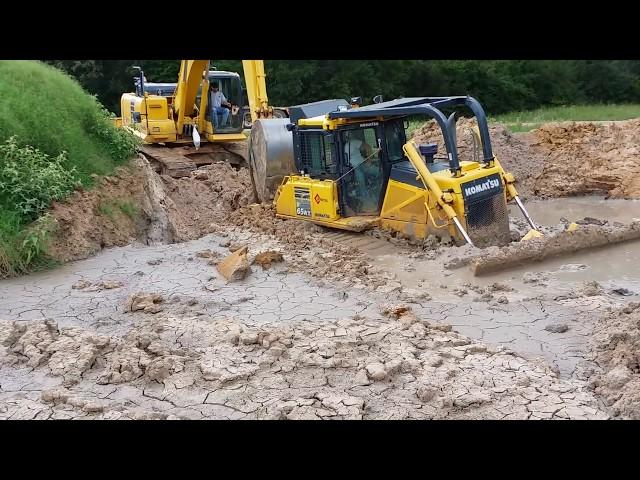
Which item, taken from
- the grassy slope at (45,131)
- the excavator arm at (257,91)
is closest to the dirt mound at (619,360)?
the grassy slope at (45,131)

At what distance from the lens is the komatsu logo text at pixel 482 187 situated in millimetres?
9227

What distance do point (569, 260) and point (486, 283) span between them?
1.63 m

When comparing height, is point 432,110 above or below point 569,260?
above

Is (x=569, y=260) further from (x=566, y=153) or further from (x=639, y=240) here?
(x=566, y=153)

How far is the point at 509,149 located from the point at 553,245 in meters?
8.93

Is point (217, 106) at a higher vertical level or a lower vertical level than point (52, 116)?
lower

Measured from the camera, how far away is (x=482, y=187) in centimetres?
939

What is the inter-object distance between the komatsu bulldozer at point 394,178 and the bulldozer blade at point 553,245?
0.42 m

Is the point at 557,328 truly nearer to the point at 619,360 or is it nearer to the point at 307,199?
the point at 619,360

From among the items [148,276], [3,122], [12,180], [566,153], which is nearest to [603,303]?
[148,276]

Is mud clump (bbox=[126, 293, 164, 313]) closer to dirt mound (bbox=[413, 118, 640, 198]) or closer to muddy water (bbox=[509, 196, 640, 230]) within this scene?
muddy water (bbox=[509, 196, 640, 230])

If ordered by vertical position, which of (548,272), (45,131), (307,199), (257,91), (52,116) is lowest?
(548,272)

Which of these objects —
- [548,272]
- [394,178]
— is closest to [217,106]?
[394,178]

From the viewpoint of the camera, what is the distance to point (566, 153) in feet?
56.9
